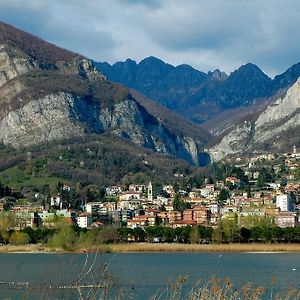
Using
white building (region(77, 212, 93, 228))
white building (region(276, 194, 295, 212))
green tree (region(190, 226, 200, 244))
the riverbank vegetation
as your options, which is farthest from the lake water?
white building (region(276, 194, 295, 212))

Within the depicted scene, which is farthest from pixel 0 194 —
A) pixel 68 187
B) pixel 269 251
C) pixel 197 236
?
pixel 269 251

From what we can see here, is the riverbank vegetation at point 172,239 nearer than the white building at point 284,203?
Yes

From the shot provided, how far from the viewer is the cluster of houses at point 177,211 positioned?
12756cm

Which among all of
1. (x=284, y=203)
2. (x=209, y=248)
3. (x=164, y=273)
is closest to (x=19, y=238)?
(x=209, y=248)

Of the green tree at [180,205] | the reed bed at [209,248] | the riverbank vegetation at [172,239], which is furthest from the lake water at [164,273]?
A: the green tree at [180,205]

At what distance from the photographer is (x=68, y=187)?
158m

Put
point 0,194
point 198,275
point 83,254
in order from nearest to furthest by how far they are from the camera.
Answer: point 198,275 → point 83,254 → point 0,194

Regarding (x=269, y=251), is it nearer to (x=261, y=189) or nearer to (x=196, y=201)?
(x=196, y=201)

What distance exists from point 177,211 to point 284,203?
1917 centimetres

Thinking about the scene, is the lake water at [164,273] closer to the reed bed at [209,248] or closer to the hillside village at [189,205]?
the reed bed at [209,248]

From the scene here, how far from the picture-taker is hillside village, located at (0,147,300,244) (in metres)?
128

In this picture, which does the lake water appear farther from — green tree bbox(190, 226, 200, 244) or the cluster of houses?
the cluster of houses

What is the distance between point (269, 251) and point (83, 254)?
22098 mm

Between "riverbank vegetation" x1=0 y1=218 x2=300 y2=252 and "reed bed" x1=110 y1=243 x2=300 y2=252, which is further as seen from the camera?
"riverbank vegetation" x1=0 y1=218 x2=300 y2=252
